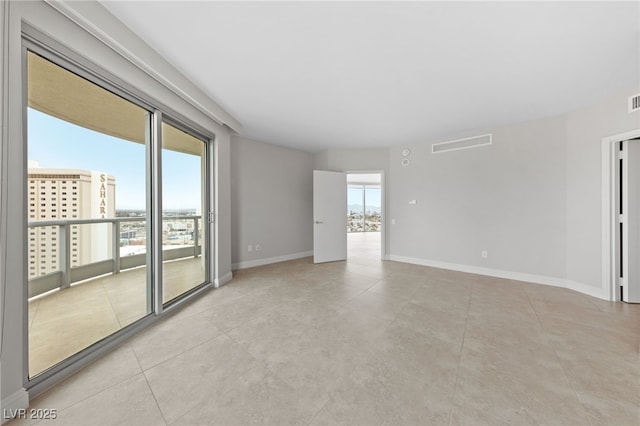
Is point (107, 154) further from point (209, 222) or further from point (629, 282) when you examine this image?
point (629, 282)

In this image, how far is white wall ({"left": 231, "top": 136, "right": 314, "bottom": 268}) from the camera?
4.42 meters

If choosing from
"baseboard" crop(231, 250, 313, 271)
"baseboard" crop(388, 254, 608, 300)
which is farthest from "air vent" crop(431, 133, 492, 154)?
"baseboard" crop(231, 250, 313, 271)

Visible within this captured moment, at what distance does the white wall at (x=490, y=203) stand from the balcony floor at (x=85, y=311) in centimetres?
424

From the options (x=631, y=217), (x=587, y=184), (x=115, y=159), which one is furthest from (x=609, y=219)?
(x=115, y=159)

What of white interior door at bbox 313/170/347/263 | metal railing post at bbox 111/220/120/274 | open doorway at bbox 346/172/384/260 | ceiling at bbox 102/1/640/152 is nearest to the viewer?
ceiling at bbox 102/1/640/152

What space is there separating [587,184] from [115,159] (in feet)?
19.4

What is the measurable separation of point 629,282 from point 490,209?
1705 mm

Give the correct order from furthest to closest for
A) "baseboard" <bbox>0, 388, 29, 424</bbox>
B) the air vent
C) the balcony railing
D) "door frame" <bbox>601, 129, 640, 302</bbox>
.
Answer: the air vent, "door frame" <bbox>601, 129, 640, 302</bbox>, the balcony railing, "baseboard" <bbox>0, 388, 29, 424</bbox>

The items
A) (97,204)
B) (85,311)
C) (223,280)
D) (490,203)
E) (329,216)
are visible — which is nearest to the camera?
(97,204)

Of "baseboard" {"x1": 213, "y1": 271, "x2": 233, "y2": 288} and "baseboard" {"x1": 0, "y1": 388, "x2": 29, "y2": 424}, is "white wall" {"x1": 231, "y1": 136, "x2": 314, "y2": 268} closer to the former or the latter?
"baseboard" {"x1": 213, "y1": 271, "x2": 233, "y2": 288}

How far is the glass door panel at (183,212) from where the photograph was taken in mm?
2676

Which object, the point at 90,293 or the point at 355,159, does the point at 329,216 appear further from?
the point at 90,293

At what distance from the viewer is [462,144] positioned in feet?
13.6

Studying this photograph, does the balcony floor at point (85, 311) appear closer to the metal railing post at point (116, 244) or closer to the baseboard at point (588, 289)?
the metal railing post at point (116, 244)
